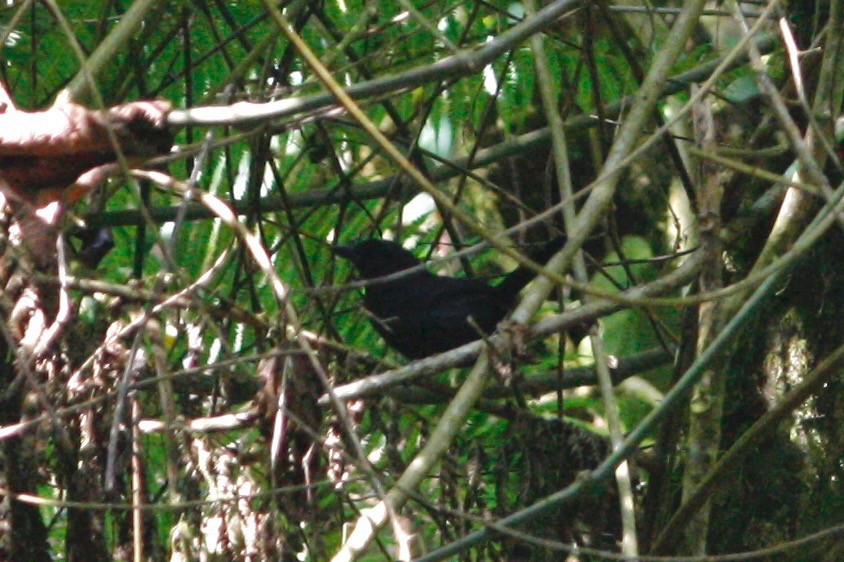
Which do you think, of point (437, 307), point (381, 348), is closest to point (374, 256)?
point (437, 307)

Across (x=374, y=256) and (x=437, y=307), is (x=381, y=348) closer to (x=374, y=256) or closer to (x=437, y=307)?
(x=437, y=307)

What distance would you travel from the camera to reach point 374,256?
499 cm

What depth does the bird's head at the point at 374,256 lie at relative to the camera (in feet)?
15.7

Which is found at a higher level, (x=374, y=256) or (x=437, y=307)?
(x=374, y=256)

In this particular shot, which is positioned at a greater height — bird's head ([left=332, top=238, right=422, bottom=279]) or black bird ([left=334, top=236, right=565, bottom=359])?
bird's head ([left=332, top=238, right=422, bottom=279])

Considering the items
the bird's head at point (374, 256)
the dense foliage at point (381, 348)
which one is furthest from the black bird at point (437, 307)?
the dense foliage at point (381, 348)

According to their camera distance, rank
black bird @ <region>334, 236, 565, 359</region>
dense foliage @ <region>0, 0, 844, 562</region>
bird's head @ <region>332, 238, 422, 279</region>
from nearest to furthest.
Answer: dense foliage @ <region>0, 0, 844, 562</region> → bird's head @ <region>332, 238, 422, 279</region> → black bird @ <region>334, 236, 565, 359</region>

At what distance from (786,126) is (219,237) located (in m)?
2.24

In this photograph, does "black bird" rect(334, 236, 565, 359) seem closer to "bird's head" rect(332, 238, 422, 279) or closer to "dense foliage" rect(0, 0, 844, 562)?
"bird's head" rect(332, 238, 422, 279)

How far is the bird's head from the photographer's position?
4795 millimetres

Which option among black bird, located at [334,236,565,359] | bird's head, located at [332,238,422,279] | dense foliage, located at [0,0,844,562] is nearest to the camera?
dense foliage, located at [0,0,844,562]

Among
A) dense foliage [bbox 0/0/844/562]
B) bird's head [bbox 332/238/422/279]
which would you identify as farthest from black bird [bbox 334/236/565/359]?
dense foliage [bbox 0/0/844/562]

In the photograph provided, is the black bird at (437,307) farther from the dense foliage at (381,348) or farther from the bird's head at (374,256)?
the dense foliage at (381,348)

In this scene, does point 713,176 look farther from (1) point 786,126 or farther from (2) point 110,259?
(2) point 110,259
